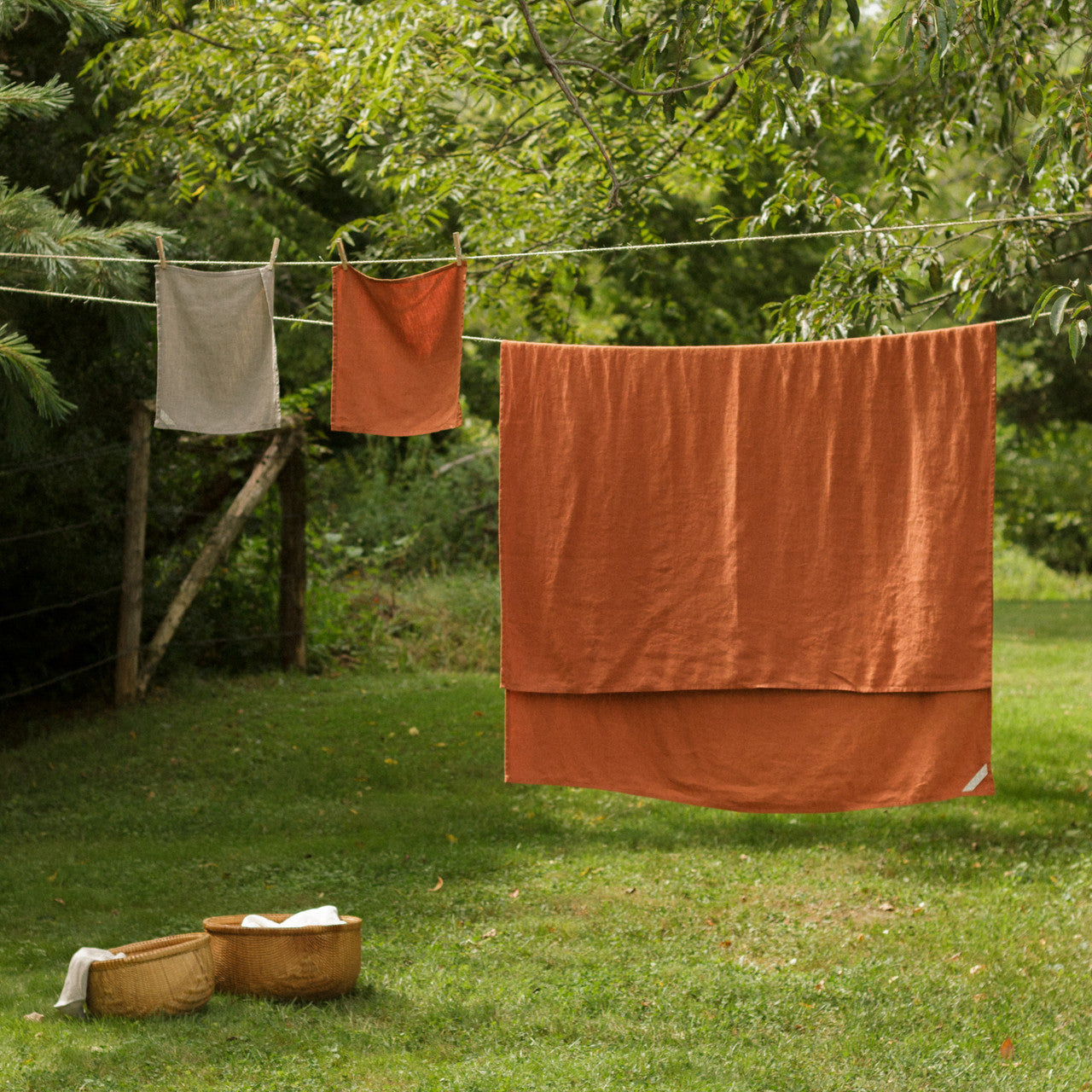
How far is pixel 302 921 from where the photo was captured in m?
4.28

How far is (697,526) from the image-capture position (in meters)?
3.73

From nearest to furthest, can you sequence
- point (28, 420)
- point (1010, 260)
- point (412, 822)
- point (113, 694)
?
point (28, 420) → point (1010, 260) → point (412, 822) → point (113, 694)

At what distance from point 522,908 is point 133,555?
3.74m

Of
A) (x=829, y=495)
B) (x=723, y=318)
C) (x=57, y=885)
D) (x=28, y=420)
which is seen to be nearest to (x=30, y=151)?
(x=28, y=420)

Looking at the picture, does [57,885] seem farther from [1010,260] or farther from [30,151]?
[1010,260]

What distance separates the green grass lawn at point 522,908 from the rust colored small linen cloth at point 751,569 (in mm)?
930

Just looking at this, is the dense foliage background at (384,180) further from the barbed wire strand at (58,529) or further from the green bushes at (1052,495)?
the green bushes at (1052,495)

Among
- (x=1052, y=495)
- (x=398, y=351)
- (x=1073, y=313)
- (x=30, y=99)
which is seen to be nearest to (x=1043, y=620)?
(x=1052, y=495)

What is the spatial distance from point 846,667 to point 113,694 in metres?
5.66

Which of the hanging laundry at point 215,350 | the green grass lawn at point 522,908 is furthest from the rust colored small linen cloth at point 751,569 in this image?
the green grass lawn at point 522,908

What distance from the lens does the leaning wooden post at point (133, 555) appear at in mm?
7746

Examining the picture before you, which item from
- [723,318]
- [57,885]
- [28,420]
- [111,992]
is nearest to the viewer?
[111,992]

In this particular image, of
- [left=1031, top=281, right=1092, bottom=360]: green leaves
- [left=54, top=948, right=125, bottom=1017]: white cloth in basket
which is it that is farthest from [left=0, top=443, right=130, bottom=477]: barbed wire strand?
[left=1031, top=281, right=1092, bottom=360]: green leaves

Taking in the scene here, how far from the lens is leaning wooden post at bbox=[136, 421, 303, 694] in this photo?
807cm
